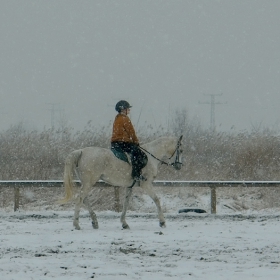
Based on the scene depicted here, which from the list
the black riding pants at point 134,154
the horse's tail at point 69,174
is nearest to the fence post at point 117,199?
the black riding pants at point 134,154

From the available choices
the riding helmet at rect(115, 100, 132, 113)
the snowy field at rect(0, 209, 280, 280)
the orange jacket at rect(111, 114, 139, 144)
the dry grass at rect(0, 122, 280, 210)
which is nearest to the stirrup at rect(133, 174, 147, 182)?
the orange jacket at rect(111, 114, 139, 144)

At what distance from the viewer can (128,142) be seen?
41.5 ft

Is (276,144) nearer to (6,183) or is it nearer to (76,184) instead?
(76,184)

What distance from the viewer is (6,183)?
1595 centimetres

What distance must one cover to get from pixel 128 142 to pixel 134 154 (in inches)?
10.6

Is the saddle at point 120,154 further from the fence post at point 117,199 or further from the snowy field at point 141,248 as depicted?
the fence post at point 117,199

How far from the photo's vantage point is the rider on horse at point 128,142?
1262 centimetres

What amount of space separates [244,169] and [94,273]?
44.4 feet

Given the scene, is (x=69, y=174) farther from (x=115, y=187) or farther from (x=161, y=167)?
(x=161, y=167)

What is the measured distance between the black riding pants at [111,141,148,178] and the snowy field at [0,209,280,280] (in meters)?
1.14

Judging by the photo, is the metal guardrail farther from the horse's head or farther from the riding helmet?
the riding helmet

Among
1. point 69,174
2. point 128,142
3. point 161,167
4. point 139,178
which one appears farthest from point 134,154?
point 161,167

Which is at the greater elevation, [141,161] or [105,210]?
[141,161]

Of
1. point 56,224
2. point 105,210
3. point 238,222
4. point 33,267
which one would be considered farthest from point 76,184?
point 33,267
